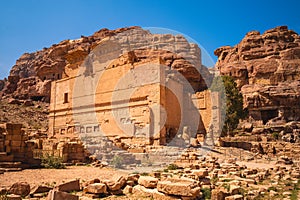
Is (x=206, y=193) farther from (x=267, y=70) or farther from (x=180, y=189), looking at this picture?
(x=267, y=70)

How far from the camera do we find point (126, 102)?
858 inches

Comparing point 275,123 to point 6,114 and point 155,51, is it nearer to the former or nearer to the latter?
point 155,51

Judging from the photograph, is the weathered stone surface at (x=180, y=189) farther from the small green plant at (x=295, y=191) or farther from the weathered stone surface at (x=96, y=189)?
the small green plant at (x=295, y=191)

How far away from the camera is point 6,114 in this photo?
118 feet

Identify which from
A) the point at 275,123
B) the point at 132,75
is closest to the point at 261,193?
the point at 132,75

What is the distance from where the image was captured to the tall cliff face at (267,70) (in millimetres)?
34750

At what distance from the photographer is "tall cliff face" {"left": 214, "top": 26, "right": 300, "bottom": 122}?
114 ft

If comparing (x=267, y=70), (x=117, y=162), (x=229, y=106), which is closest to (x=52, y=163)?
(x=117, y=162)

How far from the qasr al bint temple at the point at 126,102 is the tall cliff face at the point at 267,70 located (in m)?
13.9

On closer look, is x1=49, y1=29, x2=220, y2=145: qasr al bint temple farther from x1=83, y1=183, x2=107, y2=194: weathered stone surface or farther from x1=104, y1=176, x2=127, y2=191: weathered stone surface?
x1=83, y1=183, x2=107, y2=194: weathered stone surface

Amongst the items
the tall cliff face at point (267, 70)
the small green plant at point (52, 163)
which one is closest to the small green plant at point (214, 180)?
the small green plant at point (52, 163)

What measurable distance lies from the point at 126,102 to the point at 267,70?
2767cm

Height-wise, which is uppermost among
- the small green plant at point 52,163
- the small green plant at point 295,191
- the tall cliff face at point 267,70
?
the tall cliff face at point 267,70

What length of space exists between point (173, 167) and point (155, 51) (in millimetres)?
33229
